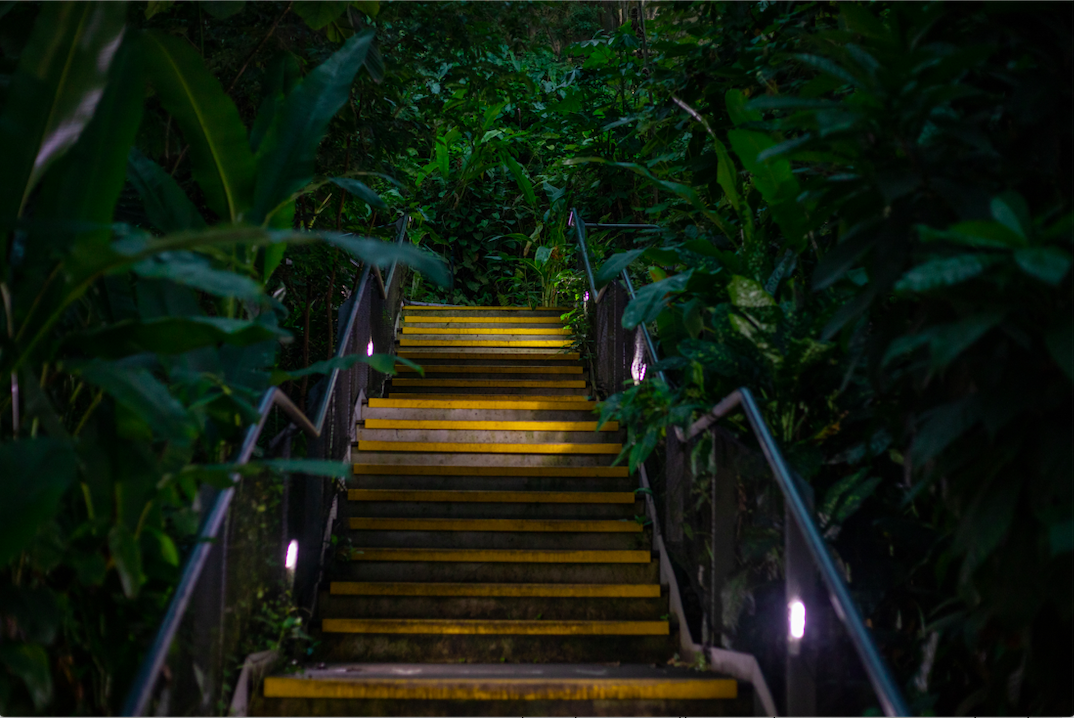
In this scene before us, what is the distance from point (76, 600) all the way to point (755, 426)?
1.73 meters

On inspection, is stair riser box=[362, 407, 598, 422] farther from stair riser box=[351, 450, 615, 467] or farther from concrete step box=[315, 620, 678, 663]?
concrete step box=[315, 620, 678, 663]

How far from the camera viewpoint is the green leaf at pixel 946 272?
1330mm

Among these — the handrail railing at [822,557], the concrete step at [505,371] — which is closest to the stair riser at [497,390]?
the concrete step at [505,371]

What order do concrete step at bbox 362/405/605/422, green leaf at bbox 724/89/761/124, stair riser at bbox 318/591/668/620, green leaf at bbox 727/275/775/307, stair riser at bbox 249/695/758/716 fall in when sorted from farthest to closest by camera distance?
concrete step at bbox 362/405/605/422 → stair riser at bbox 318/591/668/620 → green leaf at bbox 724/89/761/124 → green leaf at bbox 727/275/775/307 → stair riser at bbox 249/695/758/716

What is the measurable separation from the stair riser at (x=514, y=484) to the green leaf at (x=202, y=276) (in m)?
2.66

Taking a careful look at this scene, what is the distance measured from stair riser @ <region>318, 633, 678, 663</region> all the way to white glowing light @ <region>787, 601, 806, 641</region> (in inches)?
41.1

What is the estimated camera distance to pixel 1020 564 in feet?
4.89

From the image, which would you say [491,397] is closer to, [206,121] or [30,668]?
[206,121]

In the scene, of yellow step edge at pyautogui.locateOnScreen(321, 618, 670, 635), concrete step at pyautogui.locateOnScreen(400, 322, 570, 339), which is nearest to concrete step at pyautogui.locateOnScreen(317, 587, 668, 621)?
yellow step edge at pyautogui.locateOnScreen(321, 618, 670, 635)

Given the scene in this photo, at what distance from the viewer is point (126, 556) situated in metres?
1.47

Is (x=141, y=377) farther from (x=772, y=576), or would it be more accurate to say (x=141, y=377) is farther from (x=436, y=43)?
(x=436, y=43)

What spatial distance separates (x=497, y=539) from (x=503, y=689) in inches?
51.2

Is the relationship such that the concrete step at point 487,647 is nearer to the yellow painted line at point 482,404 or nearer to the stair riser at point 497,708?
the stair riser at point 497,708

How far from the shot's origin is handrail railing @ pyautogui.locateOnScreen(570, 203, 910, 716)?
1.52 m
